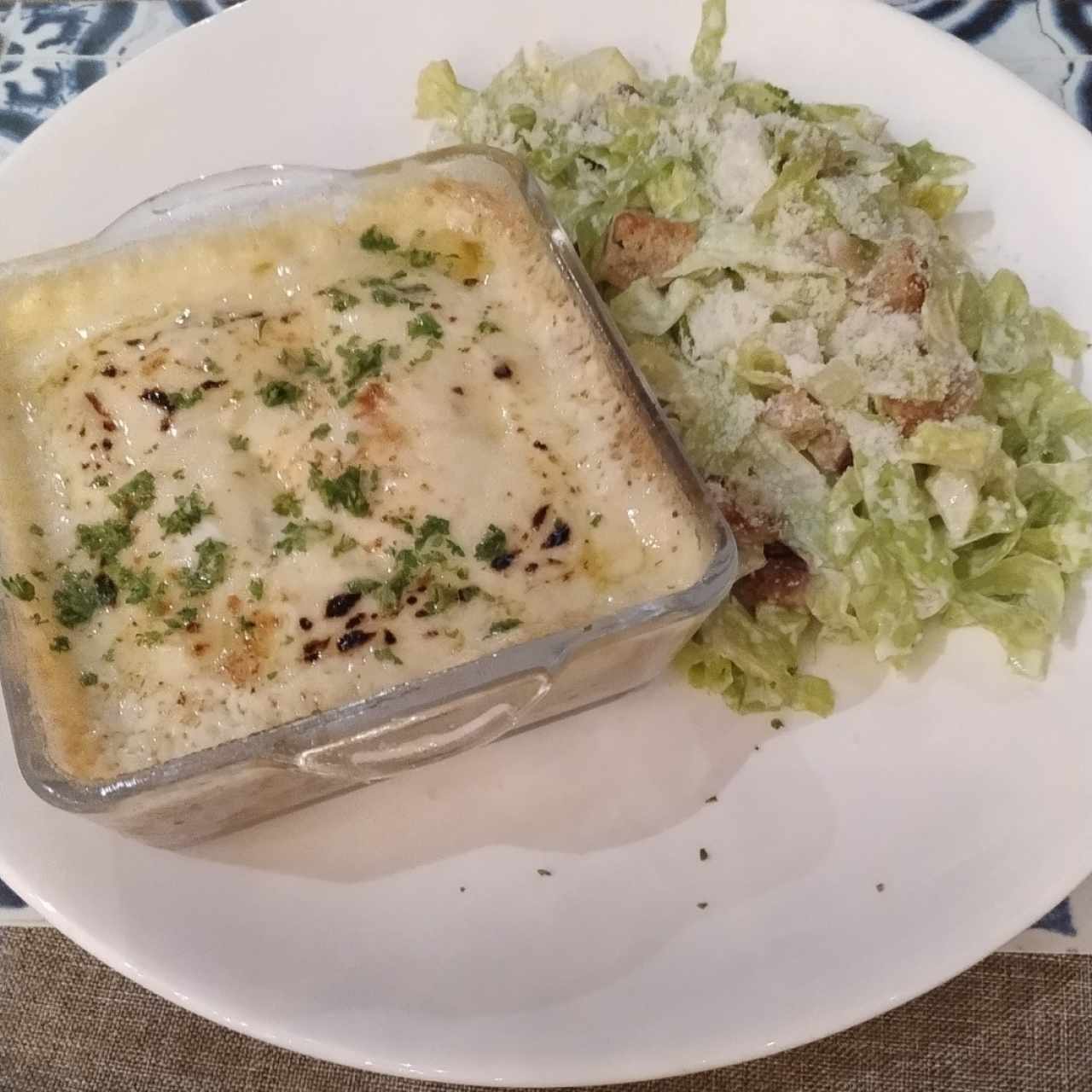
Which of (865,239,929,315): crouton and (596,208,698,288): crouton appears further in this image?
(596,208,698,288): crouton

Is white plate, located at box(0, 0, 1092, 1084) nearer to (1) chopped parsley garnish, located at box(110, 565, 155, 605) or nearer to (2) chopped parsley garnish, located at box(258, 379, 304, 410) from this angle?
(1) chopped parsley garnish, located at box(110, 565, 155, 605)

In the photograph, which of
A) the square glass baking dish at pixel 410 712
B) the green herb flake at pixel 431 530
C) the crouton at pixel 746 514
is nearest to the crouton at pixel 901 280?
the crouton at pixel 746 514

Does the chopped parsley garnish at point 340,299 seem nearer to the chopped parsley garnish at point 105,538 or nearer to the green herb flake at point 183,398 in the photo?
the green herb flake at point 183,398

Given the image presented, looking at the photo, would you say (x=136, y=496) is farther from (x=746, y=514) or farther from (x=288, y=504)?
(x=746, y=514)

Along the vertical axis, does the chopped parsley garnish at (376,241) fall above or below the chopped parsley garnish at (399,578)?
above

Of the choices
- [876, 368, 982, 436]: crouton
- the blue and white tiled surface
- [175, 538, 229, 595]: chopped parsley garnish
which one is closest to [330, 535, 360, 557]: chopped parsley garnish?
[175, 538, 229, 595]: chopped parsley garnish

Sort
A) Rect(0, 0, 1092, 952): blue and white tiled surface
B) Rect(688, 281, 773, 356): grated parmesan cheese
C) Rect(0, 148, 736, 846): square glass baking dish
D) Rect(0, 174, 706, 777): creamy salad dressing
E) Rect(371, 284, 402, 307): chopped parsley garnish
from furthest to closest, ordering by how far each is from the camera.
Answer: Rect(0, 0, 1092, 952): blue and white tiled surface < Rect(688, 281, 773, 356): grated parmesan cheese < Rect(371, 284, 402, 307): chopped parsley garnish < Rect(0, 174, 706, 777): creamy salad dressing < Rect(0, 148, 736, 846): square glass baking dish

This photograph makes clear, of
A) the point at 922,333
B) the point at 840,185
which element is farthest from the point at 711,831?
the point at 840,185
